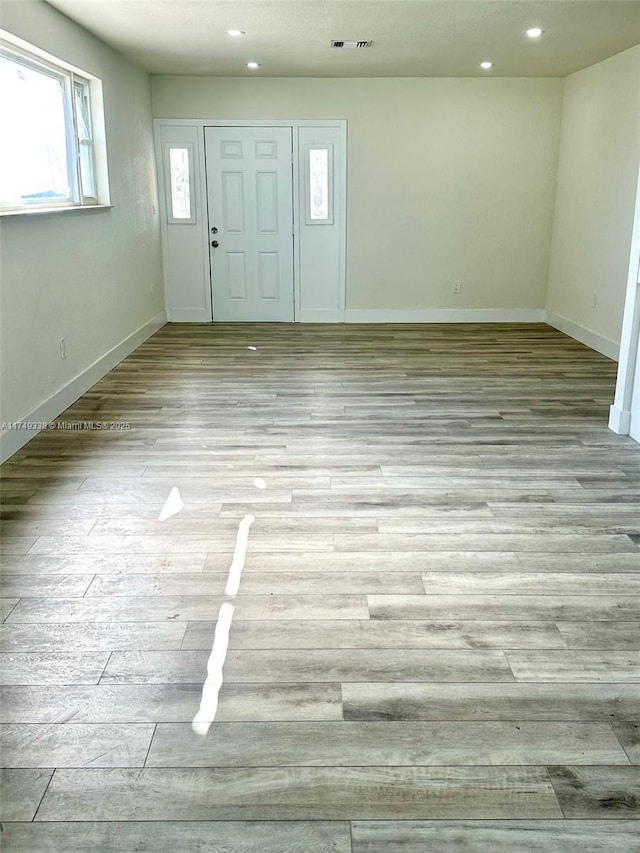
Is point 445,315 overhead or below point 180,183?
below

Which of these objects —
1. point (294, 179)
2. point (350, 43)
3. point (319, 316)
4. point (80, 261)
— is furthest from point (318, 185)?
point (80, 261)

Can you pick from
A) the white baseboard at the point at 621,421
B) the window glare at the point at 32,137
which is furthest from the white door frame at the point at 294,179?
the white baseboard at the point at 621,421

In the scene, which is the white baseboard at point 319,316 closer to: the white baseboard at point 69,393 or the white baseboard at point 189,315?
the white baseboard at point 189,315

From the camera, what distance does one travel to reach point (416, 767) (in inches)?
71.0

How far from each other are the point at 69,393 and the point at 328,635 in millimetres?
3257

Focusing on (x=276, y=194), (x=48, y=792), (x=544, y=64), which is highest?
(x=544, y=64)

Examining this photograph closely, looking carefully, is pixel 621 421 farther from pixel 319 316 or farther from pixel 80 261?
pixel 319 316

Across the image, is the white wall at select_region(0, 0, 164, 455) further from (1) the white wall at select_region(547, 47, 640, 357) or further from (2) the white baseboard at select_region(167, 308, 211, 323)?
(1) the white wall at select_region(547, 47, 640, 357)

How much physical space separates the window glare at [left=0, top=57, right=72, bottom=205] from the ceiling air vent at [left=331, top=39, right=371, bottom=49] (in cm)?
217

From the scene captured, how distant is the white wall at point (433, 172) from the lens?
7594 millimetres

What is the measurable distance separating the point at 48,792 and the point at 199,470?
219cm

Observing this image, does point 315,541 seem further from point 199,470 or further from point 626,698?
point 626,698

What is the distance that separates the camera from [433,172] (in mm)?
7852

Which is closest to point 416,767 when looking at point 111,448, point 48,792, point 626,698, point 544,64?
point 626,698
